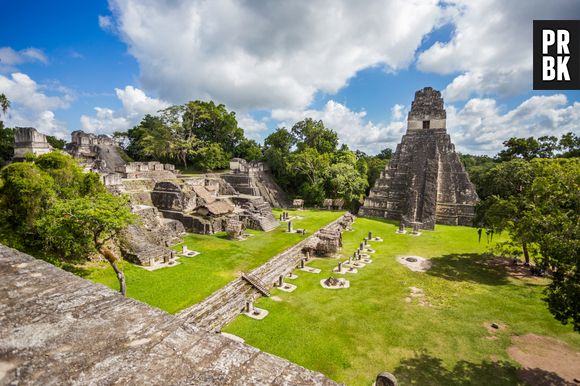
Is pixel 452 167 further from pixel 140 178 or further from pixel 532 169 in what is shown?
pixel 140 178

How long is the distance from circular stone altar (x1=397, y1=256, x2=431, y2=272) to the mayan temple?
834 cm

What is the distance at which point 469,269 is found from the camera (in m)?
15.9

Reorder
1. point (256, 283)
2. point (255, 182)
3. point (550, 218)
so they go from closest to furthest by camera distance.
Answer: point (550, 218) → point (256, 283) → point (255, 182)

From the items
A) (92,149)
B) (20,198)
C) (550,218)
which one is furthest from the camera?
(92,149)

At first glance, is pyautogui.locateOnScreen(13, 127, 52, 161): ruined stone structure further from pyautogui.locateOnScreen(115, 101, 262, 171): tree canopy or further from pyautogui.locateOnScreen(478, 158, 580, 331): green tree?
pyautogui.locateOnScreen(478, 158, 580, 331): green tree

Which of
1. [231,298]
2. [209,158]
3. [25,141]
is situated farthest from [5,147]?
[231,298]

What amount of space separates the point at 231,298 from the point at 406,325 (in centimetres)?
701

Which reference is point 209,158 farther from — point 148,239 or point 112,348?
point 112,348

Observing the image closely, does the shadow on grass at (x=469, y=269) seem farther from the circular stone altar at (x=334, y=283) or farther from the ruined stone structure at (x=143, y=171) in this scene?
the ruined stone structure at (x=143, y=171)

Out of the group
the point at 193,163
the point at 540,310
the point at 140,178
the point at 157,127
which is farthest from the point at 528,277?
the point at 157,127

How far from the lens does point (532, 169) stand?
15023mm

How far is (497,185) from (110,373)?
20.2 m

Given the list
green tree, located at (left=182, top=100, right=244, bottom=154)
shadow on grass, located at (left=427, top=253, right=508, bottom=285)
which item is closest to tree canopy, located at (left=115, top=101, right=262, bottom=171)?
green tree, located at (left=182, top=100, right=244, bottom=154)

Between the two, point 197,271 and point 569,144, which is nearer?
point 197,271
